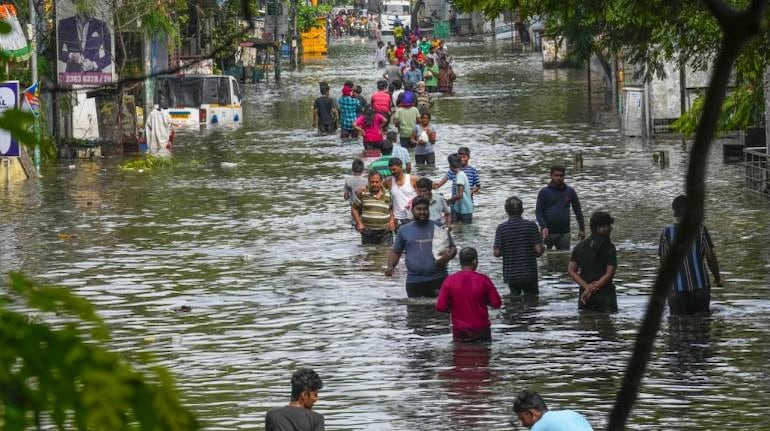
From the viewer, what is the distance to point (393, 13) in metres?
113

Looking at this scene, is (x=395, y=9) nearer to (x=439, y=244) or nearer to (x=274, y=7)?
(x=274, y=7)

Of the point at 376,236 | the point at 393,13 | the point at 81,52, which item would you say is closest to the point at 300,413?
the point at 376,236

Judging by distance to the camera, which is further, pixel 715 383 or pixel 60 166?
pixel 60 166

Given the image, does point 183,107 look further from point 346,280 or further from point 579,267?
point 579,267

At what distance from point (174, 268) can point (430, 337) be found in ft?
18.2

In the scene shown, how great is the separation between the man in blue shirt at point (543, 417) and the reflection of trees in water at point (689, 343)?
13.6 ft

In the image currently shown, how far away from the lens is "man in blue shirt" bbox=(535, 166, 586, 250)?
19.3m

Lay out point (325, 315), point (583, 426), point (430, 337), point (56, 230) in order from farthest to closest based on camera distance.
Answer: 1. point (56, 230)
2. point (325, 315)
3. point (430, 337)
4. point (583, 426)

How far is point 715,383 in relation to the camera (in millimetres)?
13086

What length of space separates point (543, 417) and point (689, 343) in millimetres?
6022

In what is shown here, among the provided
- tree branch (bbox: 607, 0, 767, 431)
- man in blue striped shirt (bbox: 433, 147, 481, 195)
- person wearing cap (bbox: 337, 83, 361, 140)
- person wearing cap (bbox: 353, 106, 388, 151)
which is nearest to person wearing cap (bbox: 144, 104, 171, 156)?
person wearing cap (bbox: 337, 83, 361, 140)

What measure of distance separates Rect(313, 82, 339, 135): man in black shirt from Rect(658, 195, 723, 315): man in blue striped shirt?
24394 mm

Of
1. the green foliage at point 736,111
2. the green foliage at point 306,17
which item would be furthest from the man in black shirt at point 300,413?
the green foliage at point 306,17

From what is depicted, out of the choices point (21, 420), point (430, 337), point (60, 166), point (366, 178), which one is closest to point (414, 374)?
point (430, 337)
